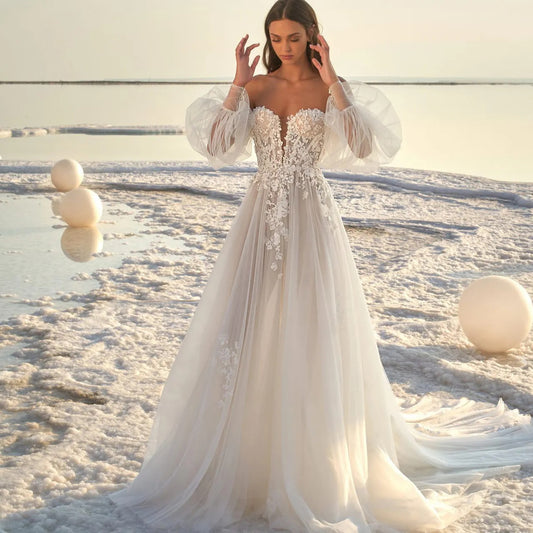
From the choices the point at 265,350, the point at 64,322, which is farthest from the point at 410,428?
the point at 64,322

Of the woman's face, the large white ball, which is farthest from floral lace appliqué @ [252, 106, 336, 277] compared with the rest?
the large white ball

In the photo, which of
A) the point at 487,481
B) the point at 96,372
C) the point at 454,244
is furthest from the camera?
the point at 454,244

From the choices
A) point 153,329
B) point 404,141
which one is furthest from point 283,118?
point 404,141

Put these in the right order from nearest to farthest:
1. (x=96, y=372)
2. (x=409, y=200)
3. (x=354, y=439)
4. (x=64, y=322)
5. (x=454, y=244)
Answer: (x=354, y=439) → (x=96, y=372) → (x=64, y=322) → (x=454, y=244) → (x=409, y=200)

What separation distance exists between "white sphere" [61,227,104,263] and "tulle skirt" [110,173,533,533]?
537 centimetres

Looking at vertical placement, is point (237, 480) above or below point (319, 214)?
below

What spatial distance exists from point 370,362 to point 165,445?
40.0 inches

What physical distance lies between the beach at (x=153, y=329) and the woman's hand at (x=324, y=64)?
2024 mm

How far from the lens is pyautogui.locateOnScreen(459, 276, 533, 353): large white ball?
5879mm

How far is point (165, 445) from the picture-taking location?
3.74 metres

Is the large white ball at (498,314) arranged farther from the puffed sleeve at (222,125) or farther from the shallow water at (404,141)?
the shallow water at (404,141)

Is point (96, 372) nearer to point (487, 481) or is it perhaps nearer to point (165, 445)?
point (165, 445)

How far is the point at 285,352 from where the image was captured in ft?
11.5

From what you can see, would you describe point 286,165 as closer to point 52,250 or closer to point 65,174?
point 52,250
